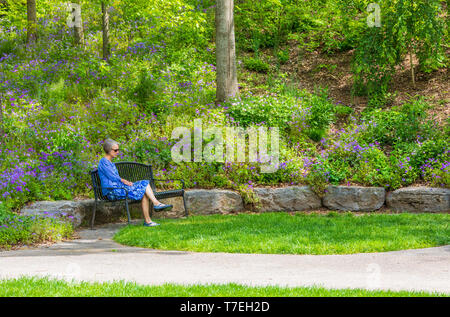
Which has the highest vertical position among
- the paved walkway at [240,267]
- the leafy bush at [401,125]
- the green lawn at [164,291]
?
the leafy bush at [401,125]

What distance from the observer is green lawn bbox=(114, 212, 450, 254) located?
6.73 meters

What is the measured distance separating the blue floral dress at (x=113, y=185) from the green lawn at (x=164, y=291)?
4020 millimetres

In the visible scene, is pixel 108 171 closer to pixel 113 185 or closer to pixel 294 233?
pixel 113 185

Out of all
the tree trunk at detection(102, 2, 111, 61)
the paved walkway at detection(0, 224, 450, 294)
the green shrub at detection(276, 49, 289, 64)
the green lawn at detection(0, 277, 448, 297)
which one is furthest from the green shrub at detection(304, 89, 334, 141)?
the green lawn at detection(0, 277, 448, 297)

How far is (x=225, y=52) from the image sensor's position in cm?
1216

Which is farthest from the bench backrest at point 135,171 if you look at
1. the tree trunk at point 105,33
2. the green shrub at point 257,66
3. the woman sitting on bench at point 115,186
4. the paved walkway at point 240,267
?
the green shrub at point 257,66

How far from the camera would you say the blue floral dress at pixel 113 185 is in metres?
8.91

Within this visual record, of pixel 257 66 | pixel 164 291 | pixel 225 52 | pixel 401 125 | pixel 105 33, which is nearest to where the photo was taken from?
pixel 164 291

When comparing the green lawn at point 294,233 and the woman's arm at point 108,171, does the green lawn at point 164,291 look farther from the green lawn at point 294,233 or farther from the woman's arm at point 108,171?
the woman's arm at point 108,171

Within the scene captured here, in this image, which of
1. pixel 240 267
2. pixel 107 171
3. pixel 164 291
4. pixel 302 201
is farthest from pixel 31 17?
pixel 164 291

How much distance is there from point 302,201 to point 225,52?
4.04 metres

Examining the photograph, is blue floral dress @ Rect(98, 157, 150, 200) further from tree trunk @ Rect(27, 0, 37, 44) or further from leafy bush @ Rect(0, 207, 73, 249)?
tree trunk @ Rect(27, 0, 37, 44)

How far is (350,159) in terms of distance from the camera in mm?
10734
